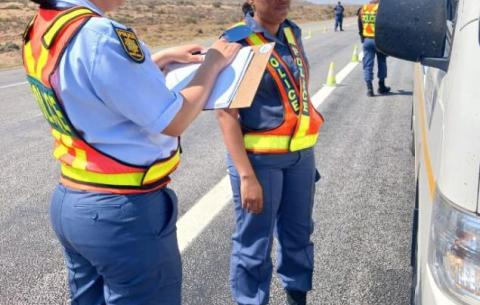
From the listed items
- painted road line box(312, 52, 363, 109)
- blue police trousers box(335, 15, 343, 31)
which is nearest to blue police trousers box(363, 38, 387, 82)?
painted road line box(312, 52, 363, 109)

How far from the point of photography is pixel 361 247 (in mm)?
3660

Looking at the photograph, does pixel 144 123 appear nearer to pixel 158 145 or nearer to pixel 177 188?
pixel 158 145

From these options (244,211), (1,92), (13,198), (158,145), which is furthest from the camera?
(1,92)

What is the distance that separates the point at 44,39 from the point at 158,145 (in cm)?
46

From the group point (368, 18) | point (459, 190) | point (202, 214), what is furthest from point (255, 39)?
point (368, 18)

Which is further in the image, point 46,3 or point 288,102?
point 288,102

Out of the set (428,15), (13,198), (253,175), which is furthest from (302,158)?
(13,198)

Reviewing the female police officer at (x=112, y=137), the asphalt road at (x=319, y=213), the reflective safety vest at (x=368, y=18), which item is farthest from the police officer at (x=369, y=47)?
the female police officer at (x=112, y=137)

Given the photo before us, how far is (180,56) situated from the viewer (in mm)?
1921

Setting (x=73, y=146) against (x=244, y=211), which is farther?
(x=244, y=211)

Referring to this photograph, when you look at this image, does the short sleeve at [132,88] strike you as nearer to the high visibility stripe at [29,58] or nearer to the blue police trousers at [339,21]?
the high visibility stripe at [29,58]

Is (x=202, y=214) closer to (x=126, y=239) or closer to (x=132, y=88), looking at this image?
(x=126, y=239)

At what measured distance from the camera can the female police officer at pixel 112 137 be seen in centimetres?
146

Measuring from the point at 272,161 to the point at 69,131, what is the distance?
3.74ft
